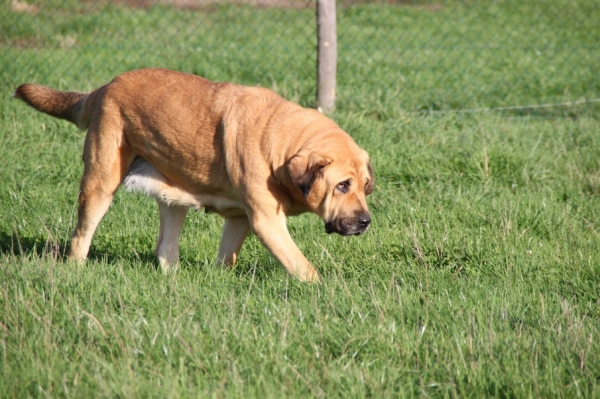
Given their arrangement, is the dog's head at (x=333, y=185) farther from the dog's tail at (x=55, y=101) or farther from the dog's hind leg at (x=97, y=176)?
the dog's tail at (x=55, y=101)

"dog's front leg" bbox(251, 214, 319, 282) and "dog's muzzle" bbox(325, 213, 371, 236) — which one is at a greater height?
"dog's muzzle" bbox(325, 213, 371, 236)

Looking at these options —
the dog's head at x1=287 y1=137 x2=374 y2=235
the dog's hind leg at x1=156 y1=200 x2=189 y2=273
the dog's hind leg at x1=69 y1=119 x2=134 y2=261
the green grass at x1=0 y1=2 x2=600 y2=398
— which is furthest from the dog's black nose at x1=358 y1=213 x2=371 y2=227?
the dog's hind leg at x1=69 y1=119 x2=134 y2=261

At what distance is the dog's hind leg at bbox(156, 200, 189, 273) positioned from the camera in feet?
18.1

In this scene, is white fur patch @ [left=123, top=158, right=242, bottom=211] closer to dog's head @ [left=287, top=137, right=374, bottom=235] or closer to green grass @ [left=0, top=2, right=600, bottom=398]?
green grass @ [left=0, top=2, right=600, bottom=398]

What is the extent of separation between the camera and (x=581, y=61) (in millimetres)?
12555

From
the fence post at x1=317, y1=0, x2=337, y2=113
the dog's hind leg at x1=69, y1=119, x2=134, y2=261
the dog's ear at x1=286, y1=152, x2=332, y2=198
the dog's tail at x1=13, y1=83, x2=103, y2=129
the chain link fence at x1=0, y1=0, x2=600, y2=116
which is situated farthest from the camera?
the chain link fence at x1=0, y1=0, x2=600, y2=116

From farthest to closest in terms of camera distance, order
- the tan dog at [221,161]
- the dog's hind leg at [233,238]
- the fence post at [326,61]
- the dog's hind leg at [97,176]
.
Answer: the fence post at [326,61] < the dog's hind leg at [233,238] < the dog's hind leg at [97,176] < the tan dog at [221,161]

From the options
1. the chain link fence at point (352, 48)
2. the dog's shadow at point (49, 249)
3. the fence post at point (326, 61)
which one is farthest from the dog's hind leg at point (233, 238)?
the chain link fence at point (352, 48)

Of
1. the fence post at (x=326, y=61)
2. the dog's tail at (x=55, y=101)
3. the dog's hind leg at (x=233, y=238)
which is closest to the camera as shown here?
the dog's hind leg at (x=233, y=238)

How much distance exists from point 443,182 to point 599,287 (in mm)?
2510

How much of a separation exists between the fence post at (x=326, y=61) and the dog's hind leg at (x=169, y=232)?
3.33 meters

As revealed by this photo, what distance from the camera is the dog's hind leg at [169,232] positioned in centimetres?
552

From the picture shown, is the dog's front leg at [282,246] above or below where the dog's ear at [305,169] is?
below

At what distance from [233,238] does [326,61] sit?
3.71 metres
